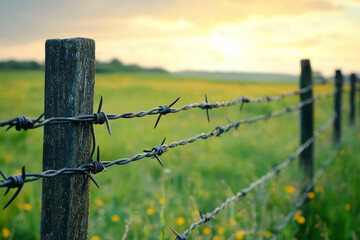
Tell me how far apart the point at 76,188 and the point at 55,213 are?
4.6 inches

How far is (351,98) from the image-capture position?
29.4 ft

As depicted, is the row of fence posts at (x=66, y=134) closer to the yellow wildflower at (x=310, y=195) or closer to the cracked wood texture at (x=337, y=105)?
the yellow wildflower at (x=310, y=195)

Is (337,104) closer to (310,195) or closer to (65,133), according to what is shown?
(310,195)

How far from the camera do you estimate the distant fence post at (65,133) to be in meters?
1.14

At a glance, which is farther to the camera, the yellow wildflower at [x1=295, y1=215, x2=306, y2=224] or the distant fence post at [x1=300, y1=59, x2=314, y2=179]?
the distant fence post at [x1=300, y1=59, x2=314, y2=179]

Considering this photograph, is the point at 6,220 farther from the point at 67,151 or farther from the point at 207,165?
the point at 207,165

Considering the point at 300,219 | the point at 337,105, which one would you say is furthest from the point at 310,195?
the point at 337,105

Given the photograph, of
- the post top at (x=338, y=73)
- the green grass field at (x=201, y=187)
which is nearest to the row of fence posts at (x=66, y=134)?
the green grass field at (x=201, y=187)

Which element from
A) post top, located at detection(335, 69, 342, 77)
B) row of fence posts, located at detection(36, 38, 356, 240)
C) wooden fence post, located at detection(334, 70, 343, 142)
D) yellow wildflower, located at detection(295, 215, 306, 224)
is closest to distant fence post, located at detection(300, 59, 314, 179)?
yellow wildflower, located at detection(295, 215, 306, 224)

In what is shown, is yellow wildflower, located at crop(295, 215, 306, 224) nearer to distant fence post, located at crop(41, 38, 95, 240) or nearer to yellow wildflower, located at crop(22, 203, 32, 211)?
distant fence post, located at crop(41, 38, 95, 240)

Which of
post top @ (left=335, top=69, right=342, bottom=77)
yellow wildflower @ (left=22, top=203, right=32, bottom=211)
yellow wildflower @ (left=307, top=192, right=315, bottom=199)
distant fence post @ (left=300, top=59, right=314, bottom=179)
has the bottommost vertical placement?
yellow wildflower @ (left=22, top=203, right=32, bottom=211)

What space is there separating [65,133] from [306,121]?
3012 millimetres

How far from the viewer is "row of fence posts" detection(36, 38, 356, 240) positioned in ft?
3.75

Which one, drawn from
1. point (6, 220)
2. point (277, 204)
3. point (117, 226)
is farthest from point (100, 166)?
point (277, 204)
